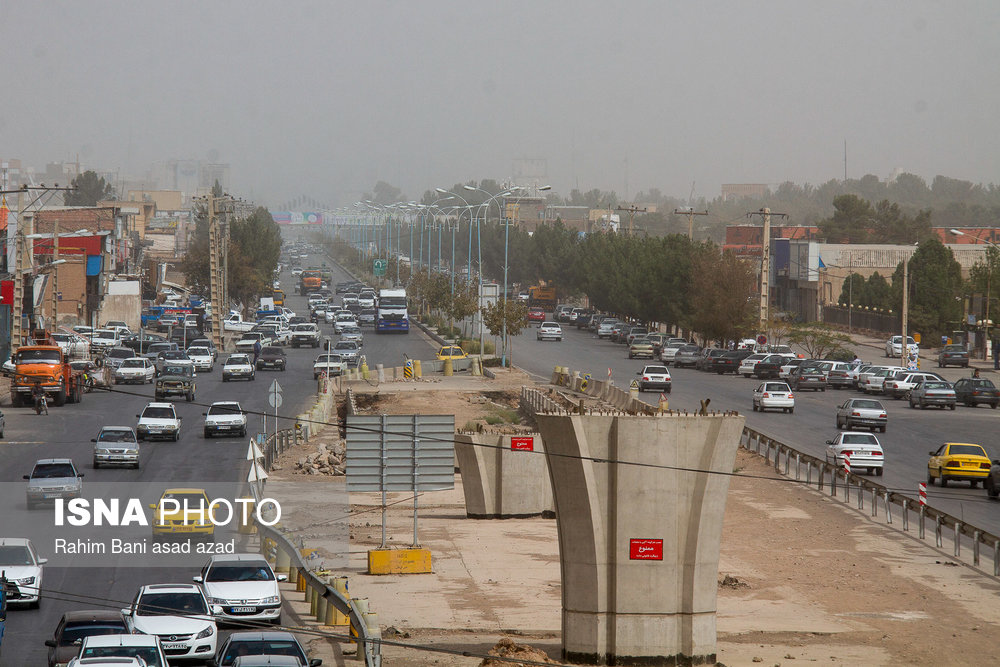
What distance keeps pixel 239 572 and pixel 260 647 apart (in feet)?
17.9

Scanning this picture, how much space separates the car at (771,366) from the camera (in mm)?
64875

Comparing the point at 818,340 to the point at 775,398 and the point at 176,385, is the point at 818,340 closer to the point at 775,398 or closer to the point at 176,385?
the point at 775,398

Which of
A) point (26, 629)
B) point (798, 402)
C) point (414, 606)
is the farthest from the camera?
point (798, 402)

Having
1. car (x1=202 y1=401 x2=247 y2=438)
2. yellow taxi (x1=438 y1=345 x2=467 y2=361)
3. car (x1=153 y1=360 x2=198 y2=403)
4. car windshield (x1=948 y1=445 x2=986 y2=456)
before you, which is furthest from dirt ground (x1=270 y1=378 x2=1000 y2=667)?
yellow taxi (x1=438 y1=345 x2=467 y2=361)

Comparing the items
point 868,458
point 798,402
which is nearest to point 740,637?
point 868,458

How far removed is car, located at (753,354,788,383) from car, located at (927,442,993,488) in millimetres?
31759

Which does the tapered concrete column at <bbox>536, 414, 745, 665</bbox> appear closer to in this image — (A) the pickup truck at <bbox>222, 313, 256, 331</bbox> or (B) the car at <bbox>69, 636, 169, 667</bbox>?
(B) the car at <bbox>69, 636, 169, 667</bbox>

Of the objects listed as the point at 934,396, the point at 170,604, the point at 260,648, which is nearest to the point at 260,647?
the point at 260,648

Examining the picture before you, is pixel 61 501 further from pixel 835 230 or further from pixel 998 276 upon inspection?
pixel 835 230

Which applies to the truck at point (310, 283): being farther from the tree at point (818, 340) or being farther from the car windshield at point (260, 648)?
the car windshield at point (260, 648)

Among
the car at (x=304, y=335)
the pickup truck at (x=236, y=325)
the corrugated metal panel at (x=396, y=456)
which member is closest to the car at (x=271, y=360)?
the car at (x=304, y=335)

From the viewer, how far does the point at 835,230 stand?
161 meters

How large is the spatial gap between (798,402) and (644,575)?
38.7m

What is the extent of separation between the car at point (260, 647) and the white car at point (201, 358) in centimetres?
5426
